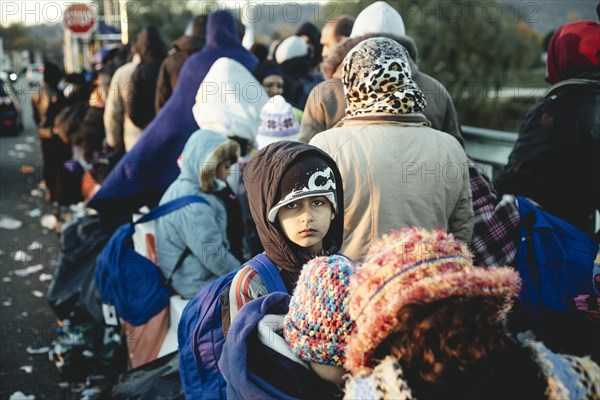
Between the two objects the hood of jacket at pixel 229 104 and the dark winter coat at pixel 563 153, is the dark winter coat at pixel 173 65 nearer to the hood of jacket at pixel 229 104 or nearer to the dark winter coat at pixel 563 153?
the hood of jacket at pixel 229 104

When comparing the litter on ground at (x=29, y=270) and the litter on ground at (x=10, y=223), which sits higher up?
the litter on ground at (x=29, y=270)

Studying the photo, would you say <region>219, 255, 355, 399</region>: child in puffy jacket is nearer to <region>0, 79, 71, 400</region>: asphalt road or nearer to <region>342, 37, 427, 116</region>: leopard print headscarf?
<region>342, 37, 427, 116</region>: leopard print headscarf

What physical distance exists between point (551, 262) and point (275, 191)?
148 centimetres

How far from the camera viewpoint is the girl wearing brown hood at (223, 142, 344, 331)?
243 cm

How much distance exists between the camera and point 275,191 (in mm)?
2443

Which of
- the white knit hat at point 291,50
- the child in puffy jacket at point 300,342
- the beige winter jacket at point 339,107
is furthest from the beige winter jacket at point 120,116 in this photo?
the child in puffy jacket at point 300,342

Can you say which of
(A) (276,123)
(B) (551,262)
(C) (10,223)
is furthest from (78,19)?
(B) (551,262)

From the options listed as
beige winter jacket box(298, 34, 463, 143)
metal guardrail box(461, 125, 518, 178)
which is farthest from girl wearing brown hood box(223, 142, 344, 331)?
metal guardrail box(461, 125, 518, 178)

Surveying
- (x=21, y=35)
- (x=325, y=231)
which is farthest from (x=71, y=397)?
(x=21, y=35)

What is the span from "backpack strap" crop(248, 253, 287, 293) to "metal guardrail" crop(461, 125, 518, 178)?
125 inches

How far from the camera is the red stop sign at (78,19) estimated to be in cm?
1680

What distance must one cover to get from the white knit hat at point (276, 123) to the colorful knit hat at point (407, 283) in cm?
270

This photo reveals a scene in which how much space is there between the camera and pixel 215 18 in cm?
581

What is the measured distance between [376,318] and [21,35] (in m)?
116
